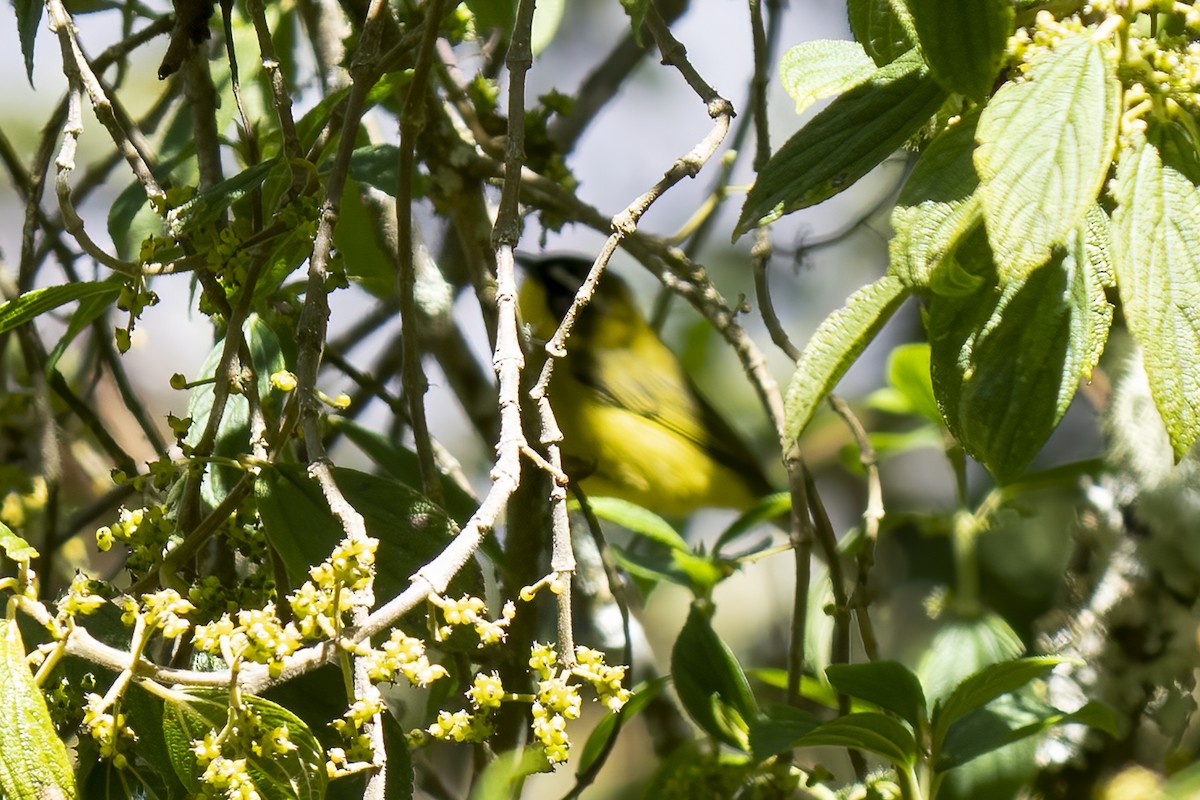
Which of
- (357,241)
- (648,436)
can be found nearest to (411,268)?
(357,241)

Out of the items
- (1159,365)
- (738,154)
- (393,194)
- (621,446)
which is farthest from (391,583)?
(621,446)

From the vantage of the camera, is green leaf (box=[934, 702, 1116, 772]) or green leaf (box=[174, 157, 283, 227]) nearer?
green leaf (box=[174, 157, 283, 227])

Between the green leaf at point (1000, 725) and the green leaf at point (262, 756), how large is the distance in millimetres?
682

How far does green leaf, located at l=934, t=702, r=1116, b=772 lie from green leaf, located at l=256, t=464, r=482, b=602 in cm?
55

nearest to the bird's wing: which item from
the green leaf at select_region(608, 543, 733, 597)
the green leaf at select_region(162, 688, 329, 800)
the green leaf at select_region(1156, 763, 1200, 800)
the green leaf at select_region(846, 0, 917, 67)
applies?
the green leaf at select_region(608, 543, 733, 597)

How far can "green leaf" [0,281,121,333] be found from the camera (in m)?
0.95

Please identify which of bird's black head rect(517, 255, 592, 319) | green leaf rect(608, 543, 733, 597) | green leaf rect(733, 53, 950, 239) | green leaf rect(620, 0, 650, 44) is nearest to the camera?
green leaf rect(733, 53, 950, 239)

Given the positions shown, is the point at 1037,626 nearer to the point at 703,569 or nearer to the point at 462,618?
the point at 703,569

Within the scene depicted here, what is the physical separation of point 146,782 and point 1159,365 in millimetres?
829

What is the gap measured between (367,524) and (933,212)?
0.51 meters

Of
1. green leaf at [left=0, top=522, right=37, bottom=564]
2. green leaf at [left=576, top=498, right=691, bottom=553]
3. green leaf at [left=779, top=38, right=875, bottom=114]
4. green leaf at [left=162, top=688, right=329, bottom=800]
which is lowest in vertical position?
green leaf at [left=576, top=498, right=691, bottom=553]

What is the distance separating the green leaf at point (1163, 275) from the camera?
774 millimetres

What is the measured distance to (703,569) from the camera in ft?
5.52

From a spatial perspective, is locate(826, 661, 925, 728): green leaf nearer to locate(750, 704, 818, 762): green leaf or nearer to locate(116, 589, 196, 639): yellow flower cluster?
locate(750, 704, 818, 762): green leaf
